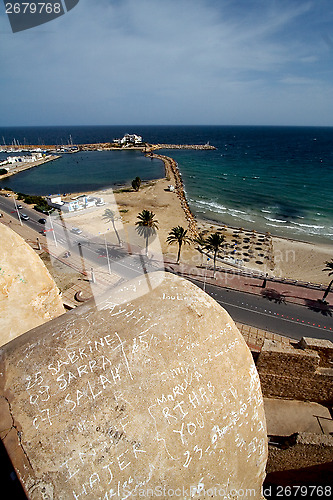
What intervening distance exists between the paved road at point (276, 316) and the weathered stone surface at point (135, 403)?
2109 cm

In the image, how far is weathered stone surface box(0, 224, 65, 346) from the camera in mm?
8398

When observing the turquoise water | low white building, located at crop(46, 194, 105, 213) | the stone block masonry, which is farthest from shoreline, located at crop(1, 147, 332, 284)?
the stone block masonry

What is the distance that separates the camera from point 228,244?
48188 mm

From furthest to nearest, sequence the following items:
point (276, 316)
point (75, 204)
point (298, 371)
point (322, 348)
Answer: point (75, 204), point (276, 316), point (322, 348), point (298, 371)

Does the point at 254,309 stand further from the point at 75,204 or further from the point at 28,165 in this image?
the point at 28,165

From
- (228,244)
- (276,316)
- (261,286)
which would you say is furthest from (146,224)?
(276,316)

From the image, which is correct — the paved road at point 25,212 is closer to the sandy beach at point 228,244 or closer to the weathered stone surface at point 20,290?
the sandy beach at point 228,244

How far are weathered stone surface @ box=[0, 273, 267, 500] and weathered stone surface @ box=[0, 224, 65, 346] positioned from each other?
296 cm

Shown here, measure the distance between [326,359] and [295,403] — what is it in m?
3.29

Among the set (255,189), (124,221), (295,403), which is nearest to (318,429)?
(295,403)

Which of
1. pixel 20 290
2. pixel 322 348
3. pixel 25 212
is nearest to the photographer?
pixel 20 290

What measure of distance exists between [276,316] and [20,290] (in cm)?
2506

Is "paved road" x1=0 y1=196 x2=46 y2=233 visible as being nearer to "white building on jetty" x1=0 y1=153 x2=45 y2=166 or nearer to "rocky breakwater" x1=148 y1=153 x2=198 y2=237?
"rocky breakwater" x1=148 y1=153 x2=198 y2=237

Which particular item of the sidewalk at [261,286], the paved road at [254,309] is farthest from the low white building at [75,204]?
the sidewalk at [261,286]
